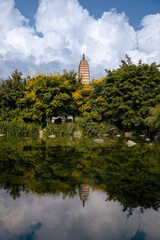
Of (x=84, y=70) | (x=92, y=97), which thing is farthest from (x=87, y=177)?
(x=84, y=70)

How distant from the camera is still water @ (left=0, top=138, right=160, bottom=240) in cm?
400

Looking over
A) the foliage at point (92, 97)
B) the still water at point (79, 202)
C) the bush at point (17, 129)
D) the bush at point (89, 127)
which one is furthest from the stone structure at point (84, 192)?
the bush at point (17, 129)

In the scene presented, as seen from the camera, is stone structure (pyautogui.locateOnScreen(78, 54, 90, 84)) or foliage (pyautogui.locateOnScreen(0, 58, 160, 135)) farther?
stone structure (pyautogui.locateOnScreen(78, 54, 90, 84))

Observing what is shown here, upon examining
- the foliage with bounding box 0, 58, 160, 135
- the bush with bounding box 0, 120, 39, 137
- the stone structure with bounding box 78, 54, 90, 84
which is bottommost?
the bush with bounding box 0, 120, 39, 137

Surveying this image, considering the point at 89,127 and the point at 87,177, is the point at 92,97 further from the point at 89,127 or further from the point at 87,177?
the point at 87,177

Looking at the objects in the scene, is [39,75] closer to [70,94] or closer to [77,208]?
[70,94]

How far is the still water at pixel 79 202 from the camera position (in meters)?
4.00

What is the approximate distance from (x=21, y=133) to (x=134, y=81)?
50.6 feet

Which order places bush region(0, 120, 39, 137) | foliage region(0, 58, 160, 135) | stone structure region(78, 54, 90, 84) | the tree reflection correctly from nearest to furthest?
1. the tree reflection
2. foliage region(0, 58, 160, 135)
3. bush region(0, 120, 39, 137)
4. stone structure region(78, 54, 90, 84)

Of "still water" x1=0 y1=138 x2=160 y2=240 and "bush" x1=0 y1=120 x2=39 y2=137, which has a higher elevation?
"bush" x1=0 y1=120 x2=39 y2=137

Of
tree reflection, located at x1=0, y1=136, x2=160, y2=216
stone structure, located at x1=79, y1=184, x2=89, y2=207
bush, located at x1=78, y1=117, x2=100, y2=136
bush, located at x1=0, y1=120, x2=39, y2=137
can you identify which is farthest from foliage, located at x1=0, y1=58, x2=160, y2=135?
stone structure, located at x1=79, y1=184, x2=89, y2=207

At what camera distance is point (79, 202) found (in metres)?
5.24

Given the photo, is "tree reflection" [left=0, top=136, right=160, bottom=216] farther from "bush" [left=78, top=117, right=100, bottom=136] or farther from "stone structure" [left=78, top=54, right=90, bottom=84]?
"stone structure" [left=78, top=54, right=90, bottom=84]

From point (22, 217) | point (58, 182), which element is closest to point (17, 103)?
point (58, 182)
